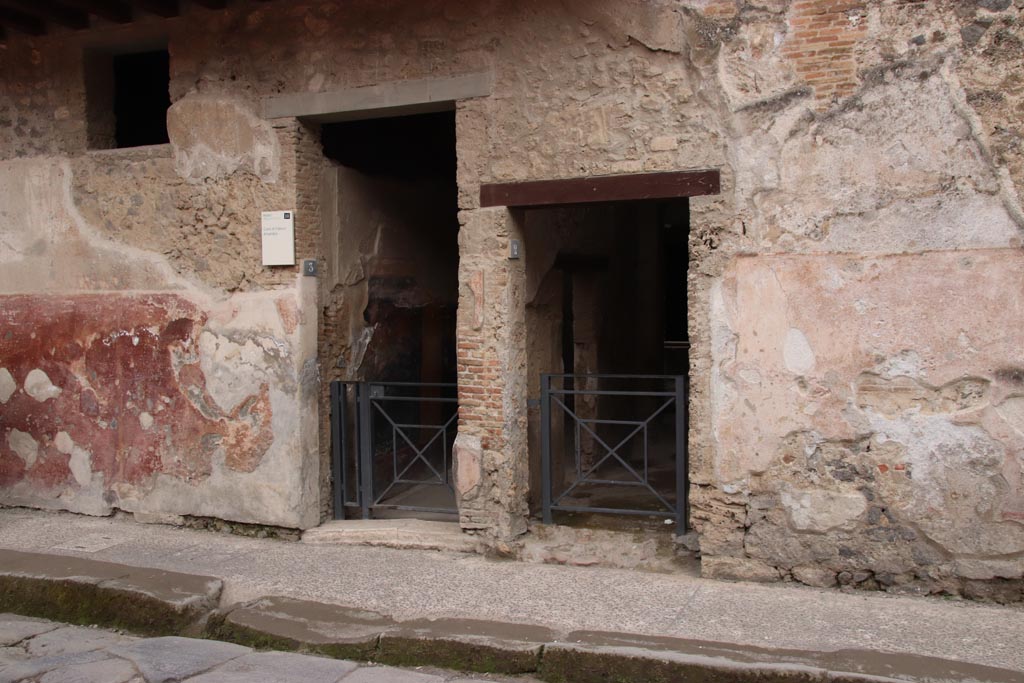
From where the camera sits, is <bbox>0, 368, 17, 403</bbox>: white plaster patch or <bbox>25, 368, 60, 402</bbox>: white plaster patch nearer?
<bbox>25, 368, 60, 402</bbox>: white plaster patch

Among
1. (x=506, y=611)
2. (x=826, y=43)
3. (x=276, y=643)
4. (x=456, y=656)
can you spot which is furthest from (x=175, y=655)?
(x=826, y=43)

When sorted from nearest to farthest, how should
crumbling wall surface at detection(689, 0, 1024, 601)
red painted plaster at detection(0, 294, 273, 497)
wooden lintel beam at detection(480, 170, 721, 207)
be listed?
crumbling wall surface at detection(689, 0, 1024, 601) < wooden lintel beam at detection(480, 170, 721, 207) < red painted plaster at detection(0, 294, 273, 497)

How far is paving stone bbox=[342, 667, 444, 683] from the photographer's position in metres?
4.03

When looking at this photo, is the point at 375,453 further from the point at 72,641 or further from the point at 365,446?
the point at 72,641

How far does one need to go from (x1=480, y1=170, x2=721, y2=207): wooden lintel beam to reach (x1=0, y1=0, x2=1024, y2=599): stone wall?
0.23 feet

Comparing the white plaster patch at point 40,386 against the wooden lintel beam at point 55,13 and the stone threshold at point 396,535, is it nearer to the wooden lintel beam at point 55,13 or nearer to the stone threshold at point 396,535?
the stone threshold at point 396,535

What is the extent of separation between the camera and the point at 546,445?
19.0 feet

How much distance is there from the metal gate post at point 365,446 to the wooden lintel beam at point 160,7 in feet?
9.28

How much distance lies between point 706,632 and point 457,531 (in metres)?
2.06

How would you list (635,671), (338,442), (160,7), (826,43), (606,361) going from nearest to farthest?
(635,671)
(826,43)
(160,7)
(338,442)
(606,361)

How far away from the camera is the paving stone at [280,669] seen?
13.2 feet

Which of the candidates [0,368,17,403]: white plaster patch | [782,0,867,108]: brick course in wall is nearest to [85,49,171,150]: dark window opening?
[0,368,17,403]: white plaster patch

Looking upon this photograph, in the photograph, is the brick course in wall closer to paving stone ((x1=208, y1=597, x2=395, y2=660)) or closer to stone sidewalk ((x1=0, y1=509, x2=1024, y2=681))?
stone sidewalk ((x1=0, y1=509, x2=1024, y2=681))

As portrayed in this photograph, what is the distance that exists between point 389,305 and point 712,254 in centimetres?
296
